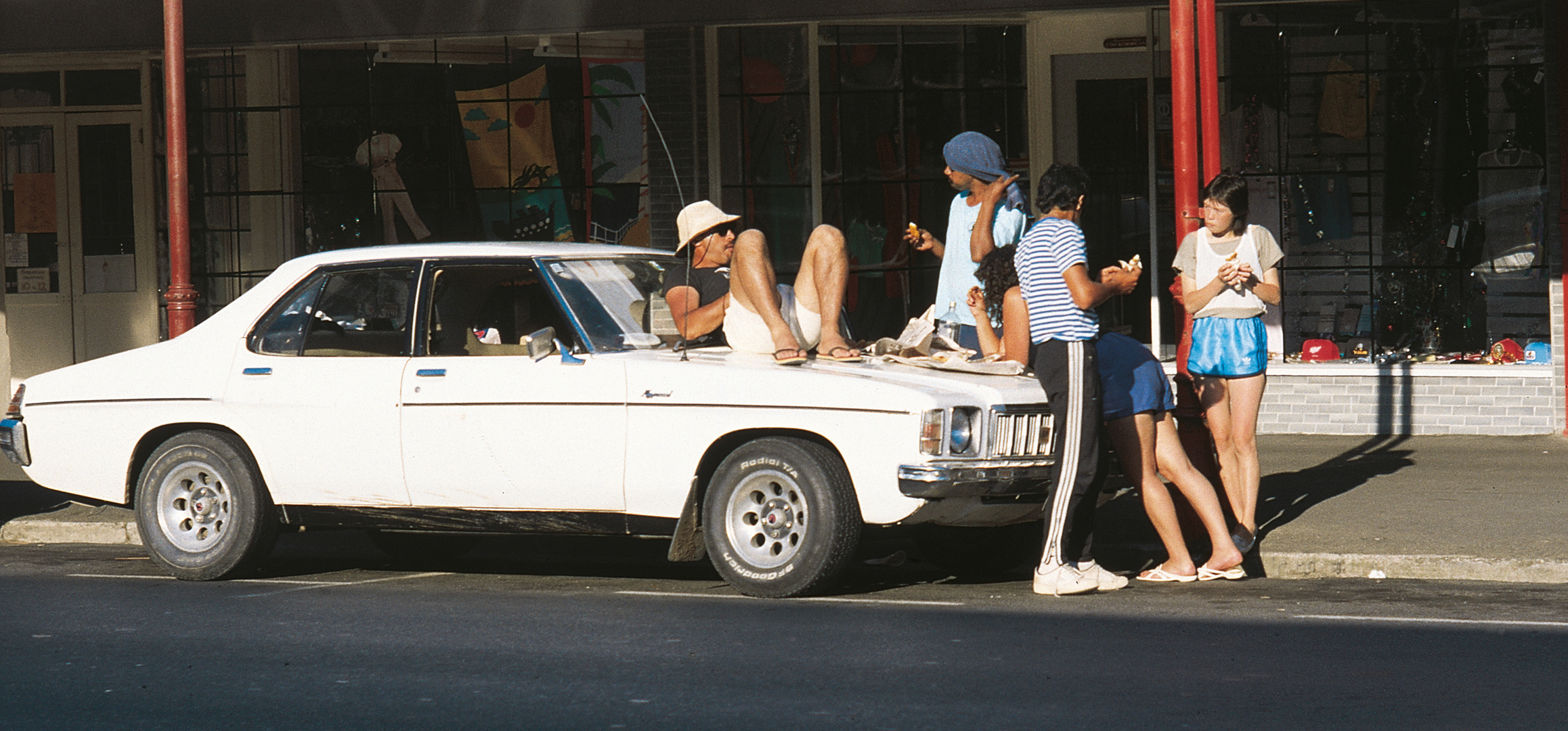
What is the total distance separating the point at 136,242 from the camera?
1591 cm

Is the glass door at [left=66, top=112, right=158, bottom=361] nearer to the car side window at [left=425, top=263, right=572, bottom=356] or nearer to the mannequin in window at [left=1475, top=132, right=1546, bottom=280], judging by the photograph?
the car side window at [left=425, top=263, right=572, bottom=356]

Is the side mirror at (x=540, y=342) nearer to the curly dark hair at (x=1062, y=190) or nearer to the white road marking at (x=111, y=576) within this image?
the curly dark hair at (x=1062, y=190)

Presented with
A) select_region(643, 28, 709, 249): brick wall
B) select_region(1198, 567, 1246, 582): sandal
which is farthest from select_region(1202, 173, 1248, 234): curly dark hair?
select_region(643, 28, 709, 249): brick wall

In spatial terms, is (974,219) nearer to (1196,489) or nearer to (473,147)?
(1196,489)

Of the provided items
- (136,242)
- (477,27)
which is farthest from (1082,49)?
(136,242)

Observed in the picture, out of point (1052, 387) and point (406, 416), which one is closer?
point (1052, 387)

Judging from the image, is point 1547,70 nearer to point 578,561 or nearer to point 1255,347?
point 1255,347

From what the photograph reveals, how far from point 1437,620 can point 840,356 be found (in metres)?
2.72

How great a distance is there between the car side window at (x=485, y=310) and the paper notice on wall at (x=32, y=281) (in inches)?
371

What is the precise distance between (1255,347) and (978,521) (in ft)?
5.84

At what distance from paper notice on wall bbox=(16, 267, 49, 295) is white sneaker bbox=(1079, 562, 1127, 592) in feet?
38.4

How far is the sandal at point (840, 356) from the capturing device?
7922 millimetres

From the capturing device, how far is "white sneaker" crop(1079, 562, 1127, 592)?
7.61 meters

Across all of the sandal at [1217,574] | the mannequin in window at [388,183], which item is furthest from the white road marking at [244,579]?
the mannequin in window at [388,183]
